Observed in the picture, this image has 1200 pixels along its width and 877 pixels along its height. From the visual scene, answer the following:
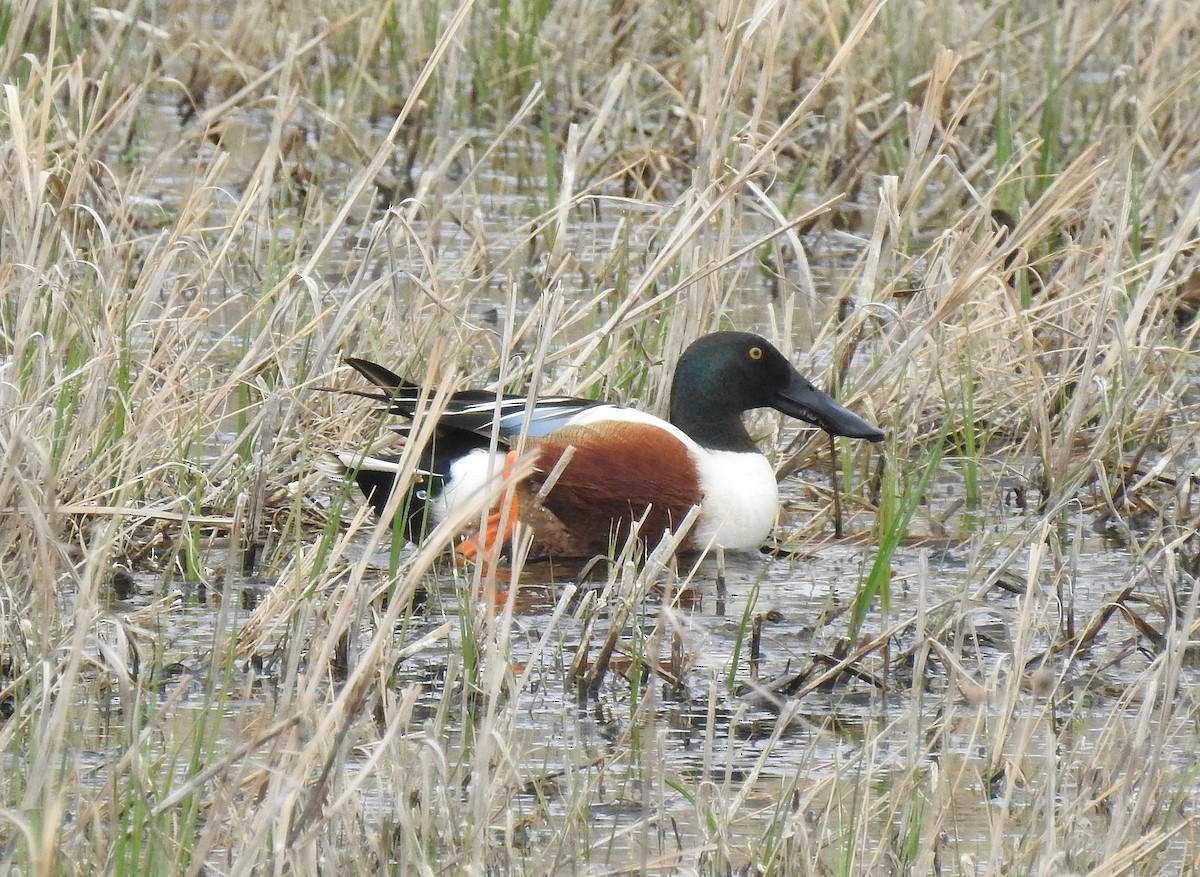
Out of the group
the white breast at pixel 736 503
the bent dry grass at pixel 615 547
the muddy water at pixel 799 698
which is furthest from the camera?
the white breast at pixel 736 503

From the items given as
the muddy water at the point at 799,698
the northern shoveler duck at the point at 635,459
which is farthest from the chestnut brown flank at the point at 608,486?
the muddy water at the point at 799,698

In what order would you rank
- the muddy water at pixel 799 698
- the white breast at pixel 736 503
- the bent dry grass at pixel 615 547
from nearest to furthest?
the bent dry grass at pixel 615 547
the muddy water at pixel 799 698
the white breast at pixel 736 503

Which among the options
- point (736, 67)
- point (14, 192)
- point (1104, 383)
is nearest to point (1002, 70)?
point (1104, 383)

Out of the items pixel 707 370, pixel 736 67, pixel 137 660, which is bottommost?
pixel 137 660

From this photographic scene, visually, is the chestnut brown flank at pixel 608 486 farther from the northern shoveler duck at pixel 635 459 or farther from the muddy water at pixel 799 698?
the muddy water at pixel 799 698

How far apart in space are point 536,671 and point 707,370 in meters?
1.34

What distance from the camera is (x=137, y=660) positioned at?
3.33 m

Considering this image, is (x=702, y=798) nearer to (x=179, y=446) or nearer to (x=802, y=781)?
(x=802, y=781)

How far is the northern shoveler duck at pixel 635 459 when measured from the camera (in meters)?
4.45

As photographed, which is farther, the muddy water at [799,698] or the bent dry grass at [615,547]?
the muddy water at [799,698]

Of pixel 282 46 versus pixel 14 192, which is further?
pixel 282 46

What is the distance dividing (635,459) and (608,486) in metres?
0.08

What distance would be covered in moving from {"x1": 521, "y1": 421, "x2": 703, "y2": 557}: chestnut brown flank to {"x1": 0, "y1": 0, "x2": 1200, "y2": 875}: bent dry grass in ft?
0.26

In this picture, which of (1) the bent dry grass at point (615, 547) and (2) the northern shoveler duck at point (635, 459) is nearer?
(1) the bent dry grass at point (615, 547)
